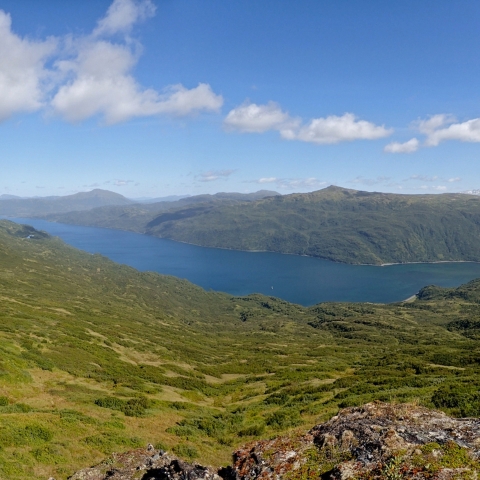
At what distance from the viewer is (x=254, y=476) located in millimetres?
17250

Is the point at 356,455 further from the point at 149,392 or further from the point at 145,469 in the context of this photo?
the point at 149,392

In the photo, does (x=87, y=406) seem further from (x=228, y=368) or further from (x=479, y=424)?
(x=228, y=368)

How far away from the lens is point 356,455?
1653cm

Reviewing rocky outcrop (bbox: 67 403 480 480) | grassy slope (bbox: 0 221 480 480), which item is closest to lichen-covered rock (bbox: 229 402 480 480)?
rocky outcrop (bbox: 67 403 480 480)

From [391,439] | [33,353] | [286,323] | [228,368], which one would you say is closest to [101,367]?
[33,353]

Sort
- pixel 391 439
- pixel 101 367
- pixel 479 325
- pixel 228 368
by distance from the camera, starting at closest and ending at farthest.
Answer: pixel 391 439 < pixel 101 367 < pixel 228 368 < pixel 479 325

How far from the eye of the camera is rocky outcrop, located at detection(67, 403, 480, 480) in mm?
14930

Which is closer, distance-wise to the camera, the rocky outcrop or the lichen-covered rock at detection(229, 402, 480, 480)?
the lichen-covered rock at detection(229, 402, 480, 480)

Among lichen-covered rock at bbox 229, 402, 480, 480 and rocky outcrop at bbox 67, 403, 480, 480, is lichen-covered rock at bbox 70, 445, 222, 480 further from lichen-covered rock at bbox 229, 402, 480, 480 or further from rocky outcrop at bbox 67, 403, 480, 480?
lichen-covered rock at bbox 229, 402, 480, 480

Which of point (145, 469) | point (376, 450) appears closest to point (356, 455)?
point (376, 450)

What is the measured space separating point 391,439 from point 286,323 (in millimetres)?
182368

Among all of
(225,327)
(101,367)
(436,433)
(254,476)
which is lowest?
(225,327)

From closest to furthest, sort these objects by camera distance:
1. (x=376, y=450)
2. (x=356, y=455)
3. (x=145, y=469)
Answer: (x=376, y=450) < (x=356, y=455) < (x=145, y=469)

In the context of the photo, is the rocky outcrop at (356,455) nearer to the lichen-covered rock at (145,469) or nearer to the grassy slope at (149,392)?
the lichen-covered rock at (145,469)
